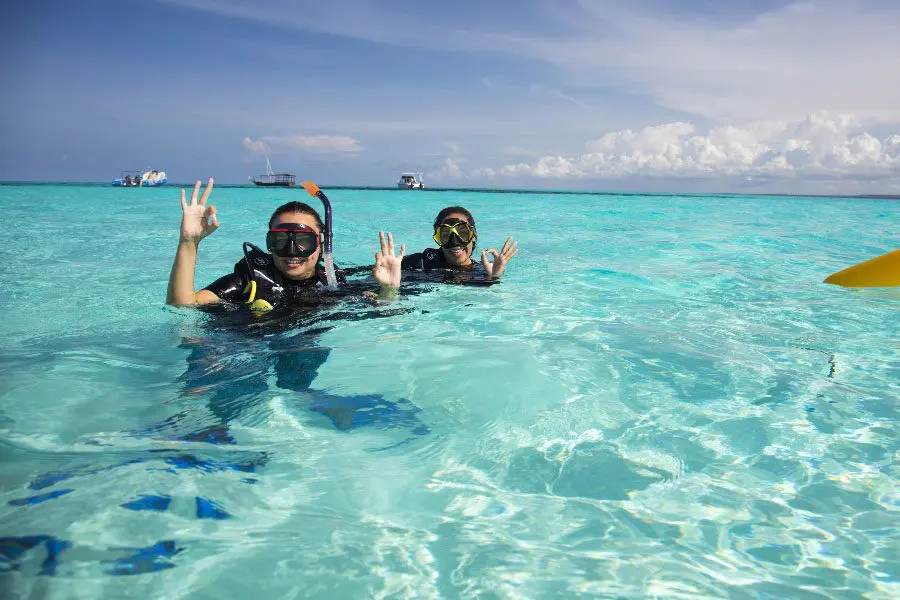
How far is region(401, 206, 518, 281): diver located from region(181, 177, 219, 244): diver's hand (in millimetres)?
2259

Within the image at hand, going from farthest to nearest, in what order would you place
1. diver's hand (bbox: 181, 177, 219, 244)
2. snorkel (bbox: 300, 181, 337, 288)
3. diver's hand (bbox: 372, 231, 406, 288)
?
diver's hand (bbox: 372, 231, 406, 288) → snorkel (bbox: 300, 181, 337, 288) → diver's hand (bbox: 181, 177, 219, 244)

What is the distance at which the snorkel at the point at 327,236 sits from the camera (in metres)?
4.07

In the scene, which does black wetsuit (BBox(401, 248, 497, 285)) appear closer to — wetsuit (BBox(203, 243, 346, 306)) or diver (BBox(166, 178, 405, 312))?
diver (BBox(166, 178, 405, 312))

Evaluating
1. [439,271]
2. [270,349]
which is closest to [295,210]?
[270,349]

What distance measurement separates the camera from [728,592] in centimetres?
155

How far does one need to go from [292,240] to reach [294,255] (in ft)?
0.36

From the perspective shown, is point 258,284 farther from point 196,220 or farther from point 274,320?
point 196,220

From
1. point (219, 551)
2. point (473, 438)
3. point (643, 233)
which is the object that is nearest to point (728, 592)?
point (473, 438)

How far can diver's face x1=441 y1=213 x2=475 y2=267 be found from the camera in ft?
17.6

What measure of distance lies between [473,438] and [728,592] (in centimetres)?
113

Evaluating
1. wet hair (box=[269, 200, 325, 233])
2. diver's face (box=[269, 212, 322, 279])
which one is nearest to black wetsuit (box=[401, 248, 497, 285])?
diver's face (box=[269, 212, 322, 279])

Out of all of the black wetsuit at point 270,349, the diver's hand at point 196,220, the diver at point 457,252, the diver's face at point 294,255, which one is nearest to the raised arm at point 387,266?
the black wetsuit at point 270,349

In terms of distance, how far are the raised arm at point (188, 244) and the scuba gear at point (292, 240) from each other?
51cm

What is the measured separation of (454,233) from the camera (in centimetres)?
541
